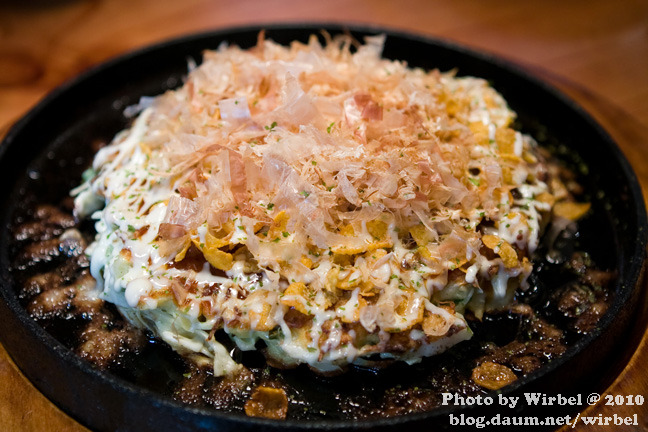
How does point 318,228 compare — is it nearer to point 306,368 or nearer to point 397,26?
point 306,368

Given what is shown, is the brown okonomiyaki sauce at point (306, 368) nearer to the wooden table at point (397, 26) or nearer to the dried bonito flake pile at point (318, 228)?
the dried bonito flake pile at point (318, 228)

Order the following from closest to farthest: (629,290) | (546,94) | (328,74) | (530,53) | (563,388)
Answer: (563,388), (629,290), (328,74), (546,94), (530,53)

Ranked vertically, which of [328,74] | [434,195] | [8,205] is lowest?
[8,205]

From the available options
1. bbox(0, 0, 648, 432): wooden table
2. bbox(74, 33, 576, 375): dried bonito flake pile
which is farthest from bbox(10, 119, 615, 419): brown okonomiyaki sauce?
bbox(0, 0, 648, 432): wooden table

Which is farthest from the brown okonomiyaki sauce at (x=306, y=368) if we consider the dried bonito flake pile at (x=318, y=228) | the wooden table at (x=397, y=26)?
the wooden table at (x=397, y=26)

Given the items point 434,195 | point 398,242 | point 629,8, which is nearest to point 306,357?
point 398,242

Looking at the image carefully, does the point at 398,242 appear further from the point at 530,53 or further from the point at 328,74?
the point at 530,53
